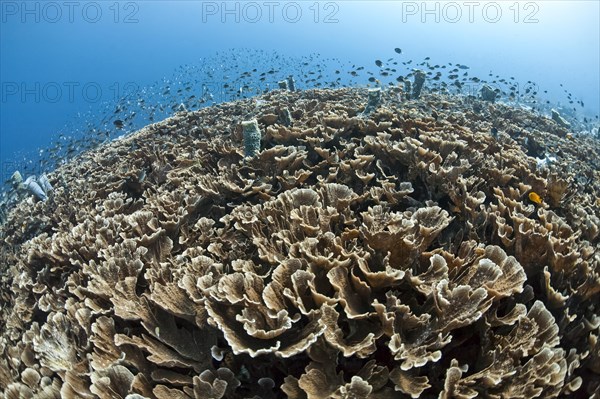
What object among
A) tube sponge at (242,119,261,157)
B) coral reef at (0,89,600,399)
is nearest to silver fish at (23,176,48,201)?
coral reef at (0,89,600,399)

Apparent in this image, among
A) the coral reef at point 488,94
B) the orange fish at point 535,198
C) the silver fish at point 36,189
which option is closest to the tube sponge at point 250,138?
the orange fish at point 535,198

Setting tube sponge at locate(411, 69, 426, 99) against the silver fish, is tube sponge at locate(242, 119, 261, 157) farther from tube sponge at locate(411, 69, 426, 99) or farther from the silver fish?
tube sponge at locate(411, 69, 426, 99)

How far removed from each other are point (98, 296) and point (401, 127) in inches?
221

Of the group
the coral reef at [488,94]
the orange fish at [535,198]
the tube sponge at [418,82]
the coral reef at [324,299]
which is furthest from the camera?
the coral reef at [488,94]

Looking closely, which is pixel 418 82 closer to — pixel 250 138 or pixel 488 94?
pixel 488 94

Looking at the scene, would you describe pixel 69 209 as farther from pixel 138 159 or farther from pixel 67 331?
pixel 67 331

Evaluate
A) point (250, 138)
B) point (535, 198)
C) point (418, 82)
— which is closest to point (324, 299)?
point (535, 198)

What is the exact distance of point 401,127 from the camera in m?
6.79

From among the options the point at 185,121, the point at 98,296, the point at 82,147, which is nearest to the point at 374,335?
the point at 98,296

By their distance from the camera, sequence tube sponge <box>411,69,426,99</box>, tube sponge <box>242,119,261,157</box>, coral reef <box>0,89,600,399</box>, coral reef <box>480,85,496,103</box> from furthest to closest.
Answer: coral reef <box>480,85,496,103</box>, tube sponge <box>411,69,426,99</box>, tube sponge <box>242,119,261,157</box>, coral reef <box>0,89,600,399</box>

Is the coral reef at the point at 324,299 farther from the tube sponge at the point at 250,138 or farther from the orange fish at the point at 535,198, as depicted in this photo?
the tube sponge at the point at 250,138

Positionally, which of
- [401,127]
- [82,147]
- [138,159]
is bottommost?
[82,147]

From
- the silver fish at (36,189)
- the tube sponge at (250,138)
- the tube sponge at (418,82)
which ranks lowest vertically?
the silver fish at (36,189)

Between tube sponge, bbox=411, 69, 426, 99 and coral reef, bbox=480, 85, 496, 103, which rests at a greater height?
tube sponge, bbox=411, 69, 426, 99
